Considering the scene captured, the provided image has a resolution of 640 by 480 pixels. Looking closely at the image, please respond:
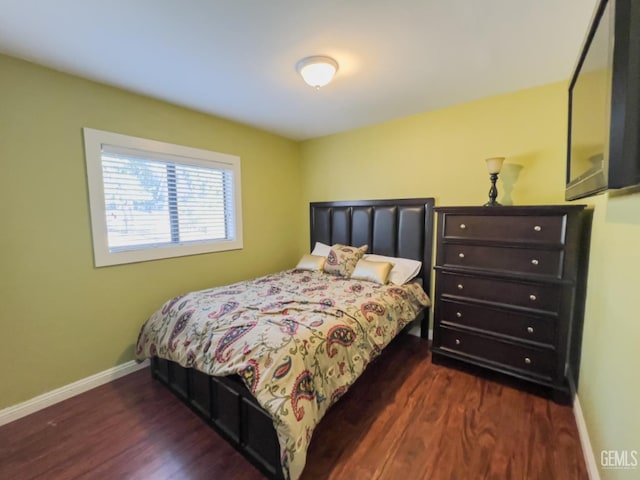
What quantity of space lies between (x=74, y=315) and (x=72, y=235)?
23.8 inches

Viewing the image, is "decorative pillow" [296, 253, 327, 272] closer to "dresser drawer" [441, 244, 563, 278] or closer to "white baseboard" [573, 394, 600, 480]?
"dresser drawer" [441, 244, 563, 278]

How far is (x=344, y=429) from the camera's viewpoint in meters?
1.70

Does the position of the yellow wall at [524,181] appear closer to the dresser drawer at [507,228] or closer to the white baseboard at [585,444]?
the white baseboard at [585,444]

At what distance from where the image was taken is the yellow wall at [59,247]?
1774 mm

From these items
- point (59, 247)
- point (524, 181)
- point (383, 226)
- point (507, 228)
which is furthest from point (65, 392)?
point (524, 181)

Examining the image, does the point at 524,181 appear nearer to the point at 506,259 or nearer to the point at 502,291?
the point at 506,259

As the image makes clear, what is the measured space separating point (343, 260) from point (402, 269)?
2.02ft

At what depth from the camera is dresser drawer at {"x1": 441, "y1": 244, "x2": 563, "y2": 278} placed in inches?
74.2

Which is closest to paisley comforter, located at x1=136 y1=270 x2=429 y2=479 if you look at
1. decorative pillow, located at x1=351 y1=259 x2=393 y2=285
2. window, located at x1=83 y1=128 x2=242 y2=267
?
decorative pillow, located at x1=351 y1=259 x2=393 y2=285

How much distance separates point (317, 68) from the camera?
1.83 metres

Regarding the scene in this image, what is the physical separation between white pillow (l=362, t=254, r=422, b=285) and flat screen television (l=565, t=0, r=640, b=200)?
155 centimetres

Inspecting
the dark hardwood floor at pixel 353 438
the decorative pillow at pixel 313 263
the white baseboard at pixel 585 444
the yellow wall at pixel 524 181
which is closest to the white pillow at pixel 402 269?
the decorative pillow at pixel 313 263

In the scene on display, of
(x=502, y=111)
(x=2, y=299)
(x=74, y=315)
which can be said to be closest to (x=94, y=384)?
(x=74, y=315)

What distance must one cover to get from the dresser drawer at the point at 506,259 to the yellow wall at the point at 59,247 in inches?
99.3
